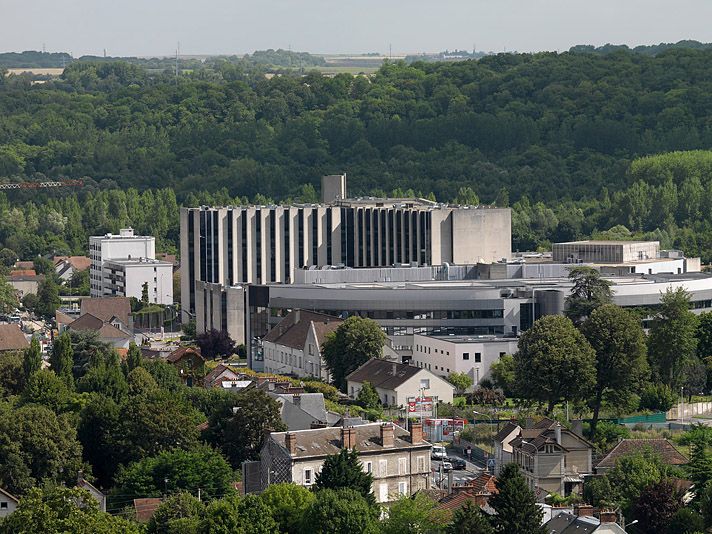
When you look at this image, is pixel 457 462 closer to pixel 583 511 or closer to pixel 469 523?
pixel 583 511

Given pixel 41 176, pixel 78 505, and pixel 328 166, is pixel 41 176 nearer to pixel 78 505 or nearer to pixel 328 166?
pixel 328 166

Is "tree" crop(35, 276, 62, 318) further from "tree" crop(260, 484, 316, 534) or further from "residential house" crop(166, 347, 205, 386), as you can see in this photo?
"tree" crop(260, 484, 316, 534)

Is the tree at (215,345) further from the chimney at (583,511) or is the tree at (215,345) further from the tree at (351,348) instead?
the chimney at (583,511)

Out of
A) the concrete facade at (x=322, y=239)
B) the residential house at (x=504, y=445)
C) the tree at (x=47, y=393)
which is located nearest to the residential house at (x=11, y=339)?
the concrete facade at (x=322, y=239)

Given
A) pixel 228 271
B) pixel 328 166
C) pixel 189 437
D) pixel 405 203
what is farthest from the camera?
A: pixel 328 166

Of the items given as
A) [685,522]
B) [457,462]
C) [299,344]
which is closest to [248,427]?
[457,462]

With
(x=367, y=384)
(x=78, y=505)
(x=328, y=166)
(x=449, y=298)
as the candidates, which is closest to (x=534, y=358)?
(x=367, y=384)

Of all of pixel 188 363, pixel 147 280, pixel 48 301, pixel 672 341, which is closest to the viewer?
pixel 672 341
